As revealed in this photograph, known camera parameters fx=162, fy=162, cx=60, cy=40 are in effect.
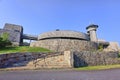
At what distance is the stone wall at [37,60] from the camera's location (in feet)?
63.9

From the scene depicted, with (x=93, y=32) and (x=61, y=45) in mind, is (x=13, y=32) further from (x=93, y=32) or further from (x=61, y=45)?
(x=93, y=32)

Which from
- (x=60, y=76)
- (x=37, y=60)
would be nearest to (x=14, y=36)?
(x=37, y=60)

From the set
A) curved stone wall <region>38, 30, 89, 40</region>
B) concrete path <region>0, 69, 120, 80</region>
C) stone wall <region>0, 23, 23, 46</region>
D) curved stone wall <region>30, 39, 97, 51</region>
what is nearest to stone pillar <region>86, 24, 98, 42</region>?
curved stone wall <region>38, 30, 89, 40</region>

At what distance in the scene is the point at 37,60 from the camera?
2109cm

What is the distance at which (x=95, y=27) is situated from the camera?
5253 cm

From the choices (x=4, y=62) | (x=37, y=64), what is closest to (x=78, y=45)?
(x=37, y=64)

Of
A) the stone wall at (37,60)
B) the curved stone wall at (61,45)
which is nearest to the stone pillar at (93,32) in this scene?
the curved stone wall at (61,45)

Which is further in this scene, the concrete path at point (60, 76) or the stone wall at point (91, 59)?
the stone wall at point (91, 59)

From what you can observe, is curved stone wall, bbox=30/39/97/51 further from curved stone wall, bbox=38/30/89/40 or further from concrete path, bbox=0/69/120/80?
concrete path, bbox=0/69/120/80

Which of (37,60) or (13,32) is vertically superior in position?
(13,32)

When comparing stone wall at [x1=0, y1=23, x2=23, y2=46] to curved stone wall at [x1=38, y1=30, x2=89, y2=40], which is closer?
curved stone wall at [x1=38, y1=30, x2=89, y2=40]

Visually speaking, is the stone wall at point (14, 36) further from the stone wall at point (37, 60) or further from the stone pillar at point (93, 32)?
the stone pillar at point (93, 32)

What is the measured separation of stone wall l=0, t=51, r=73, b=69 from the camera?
63.9ft

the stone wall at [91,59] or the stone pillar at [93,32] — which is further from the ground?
the stone pillar at [93,32]
